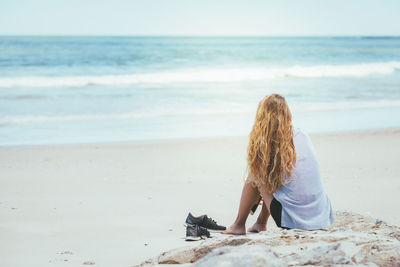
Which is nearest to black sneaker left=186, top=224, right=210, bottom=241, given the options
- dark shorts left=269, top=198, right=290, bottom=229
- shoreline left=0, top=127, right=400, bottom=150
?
dark shorts left=269, top=198, right=290, bottom=229

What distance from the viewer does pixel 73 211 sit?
15.3ft

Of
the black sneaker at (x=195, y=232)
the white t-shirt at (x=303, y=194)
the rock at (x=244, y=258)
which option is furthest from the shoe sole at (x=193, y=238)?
the rock at (x=244, y=258)

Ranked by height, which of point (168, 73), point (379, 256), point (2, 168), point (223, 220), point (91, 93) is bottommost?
point (379, 256)

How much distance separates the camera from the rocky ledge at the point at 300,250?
2.45m

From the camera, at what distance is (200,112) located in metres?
11.8

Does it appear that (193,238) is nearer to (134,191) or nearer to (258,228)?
→ (258,228)

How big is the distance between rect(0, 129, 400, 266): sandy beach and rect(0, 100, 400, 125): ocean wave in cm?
293

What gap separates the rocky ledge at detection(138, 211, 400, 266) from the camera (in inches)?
96.6

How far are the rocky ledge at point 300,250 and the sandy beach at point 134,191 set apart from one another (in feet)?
1.98

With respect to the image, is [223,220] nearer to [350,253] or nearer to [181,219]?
[181,219]

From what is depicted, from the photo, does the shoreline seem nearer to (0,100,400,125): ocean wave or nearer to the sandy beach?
the sandy beach

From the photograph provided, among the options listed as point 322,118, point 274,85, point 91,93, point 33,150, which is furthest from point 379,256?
point 274,85

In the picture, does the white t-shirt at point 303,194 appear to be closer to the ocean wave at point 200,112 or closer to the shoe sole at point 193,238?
the shoe sole at point 193,238

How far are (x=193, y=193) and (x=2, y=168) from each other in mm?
2743
